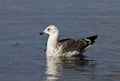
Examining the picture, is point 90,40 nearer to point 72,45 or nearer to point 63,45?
point 72,45

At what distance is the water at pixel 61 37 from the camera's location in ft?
46.8

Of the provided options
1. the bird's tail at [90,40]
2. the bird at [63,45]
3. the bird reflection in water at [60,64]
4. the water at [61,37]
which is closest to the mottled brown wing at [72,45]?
the bird at [63,45]

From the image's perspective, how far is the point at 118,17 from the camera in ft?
72.2

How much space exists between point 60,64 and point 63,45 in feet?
4.99

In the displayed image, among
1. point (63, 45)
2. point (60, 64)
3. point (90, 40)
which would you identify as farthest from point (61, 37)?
point (60, 64)

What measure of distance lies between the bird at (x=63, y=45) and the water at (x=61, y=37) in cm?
23

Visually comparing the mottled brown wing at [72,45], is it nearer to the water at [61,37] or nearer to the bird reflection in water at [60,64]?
the water at [61,37]

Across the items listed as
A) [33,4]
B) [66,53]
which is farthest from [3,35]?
[33,4]

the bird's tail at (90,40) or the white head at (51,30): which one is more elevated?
the white head at (51,30)

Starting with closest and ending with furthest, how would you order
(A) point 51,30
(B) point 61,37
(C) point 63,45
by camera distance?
1. (C) point 63,45
2. (A) point 51,30
3. (B) point 61,37

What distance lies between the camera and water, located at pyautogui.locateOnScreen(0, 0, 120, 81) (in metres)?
14.3

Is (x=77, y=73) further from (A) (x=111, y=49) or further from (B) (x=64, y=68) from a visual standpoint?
(A) (x=111, y=49)

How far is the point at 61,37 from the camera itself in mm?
19094

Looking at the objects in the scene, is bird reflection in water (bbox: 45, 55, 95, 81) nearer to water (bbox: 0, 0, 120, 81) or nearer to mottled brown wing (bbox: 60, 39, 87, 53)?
water (bbox: 0, 0, 120, 81)
